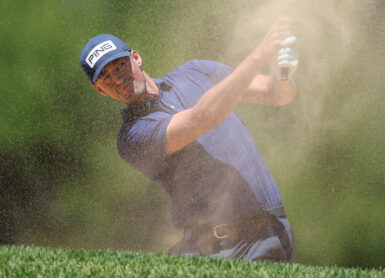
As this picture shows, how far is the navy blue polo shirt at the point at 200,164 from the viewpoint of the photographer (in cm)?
371

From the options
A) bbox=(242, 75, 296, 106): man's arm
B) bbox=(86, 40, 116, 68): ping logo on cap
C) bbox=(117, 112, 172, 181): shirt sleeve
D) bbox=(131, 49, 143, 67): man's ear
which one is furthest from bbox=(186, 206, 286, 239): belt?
bbox=(86, 40, 116, 68): ping logo on cap

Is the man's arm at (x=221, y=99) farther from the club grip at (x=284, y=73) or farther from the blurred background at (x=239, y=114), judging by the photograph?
the blurred background at (x=239, y=114)

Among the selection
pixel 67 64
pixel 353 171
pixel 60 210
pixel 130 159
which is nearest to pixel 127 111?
pixel 130 159

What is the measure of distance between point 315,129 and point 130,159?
5.49ft

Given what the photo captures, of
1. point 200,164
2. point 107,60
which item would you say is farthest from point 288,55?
point 107,60

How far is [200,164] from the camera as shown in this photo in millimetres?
3764

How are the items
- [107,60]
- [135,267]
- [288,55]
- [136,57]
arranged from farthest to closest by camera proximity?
1. [136,57]
2. [107,60]
3. [288,55]
4. [135,267]

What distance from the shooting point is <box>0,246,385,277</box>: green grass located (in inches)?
118

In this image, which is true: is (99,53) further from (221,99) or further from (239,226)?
(239,226)

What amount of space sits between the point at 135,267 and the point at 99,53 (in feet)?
5.84

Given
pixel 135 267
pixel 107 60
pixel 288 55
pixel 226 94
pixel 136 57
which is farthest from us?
pixel 136 57

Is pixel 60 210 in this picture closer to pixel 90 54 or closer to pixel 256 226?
pixel 90 54

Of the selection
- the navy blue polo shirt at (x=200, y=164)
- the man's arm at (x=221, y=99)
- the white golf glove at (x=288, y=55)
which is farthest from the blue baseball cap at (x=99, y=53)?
the white golf glove at (x=288, y=55)

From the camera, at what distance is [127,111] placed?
3.87 m
